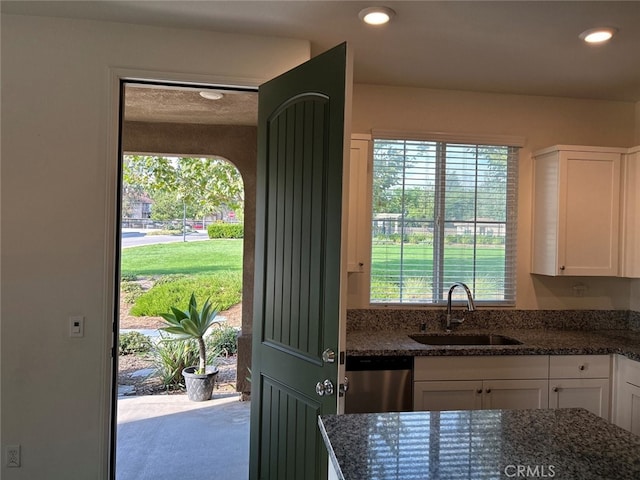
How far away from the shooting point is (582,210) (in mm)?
2844

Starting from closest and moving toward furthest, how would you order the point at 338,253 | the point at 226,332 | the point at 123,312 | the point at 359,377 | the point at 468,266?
the point at 338,253
the point at 359,377
the point at 468,266
the point at 226,332
the point at 123,312

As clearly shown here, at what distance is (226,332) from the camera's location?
5.25 m

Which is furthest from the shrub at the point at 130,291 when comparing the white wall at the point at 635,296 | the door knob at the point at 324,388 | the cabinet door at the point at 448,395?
the white wall at the point at 635,296

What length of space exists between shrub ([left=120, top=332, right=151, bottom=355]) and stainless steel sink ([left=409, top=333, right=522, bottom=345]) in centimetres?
367

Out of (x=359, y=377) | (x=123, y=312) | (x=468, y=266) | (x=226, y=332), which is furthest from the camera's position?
(x=123, y=312)

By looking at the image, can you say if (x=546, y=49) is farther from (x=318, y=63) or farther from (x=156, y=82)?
(x=156, y=82)

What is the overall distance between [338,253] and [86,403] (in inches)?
59.3

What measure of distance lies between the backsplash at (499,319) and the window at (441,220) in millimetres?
98

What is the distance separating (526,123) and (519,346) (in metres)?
1.63

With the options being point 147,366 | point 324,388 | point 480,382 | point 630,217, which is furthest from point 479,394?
point 147,366

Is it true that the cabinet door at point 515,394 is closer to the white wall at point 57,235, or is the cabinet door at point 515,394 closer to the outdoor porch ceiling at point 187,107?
the white wall at point 57,235

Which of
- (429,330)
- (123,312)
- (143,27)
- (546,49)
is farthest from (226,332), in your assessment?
(546,49)

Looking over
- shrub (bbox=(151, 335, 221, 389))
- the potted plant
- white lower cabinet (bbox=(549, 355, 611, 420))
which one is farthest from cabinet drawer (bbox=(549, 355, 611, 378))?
shrub (bbox=(151, 335, 221, 389))

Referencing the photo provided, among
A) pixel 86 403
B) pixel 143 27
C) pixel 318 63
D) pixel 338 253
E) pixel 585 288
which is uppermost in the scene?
pixel 143 27
